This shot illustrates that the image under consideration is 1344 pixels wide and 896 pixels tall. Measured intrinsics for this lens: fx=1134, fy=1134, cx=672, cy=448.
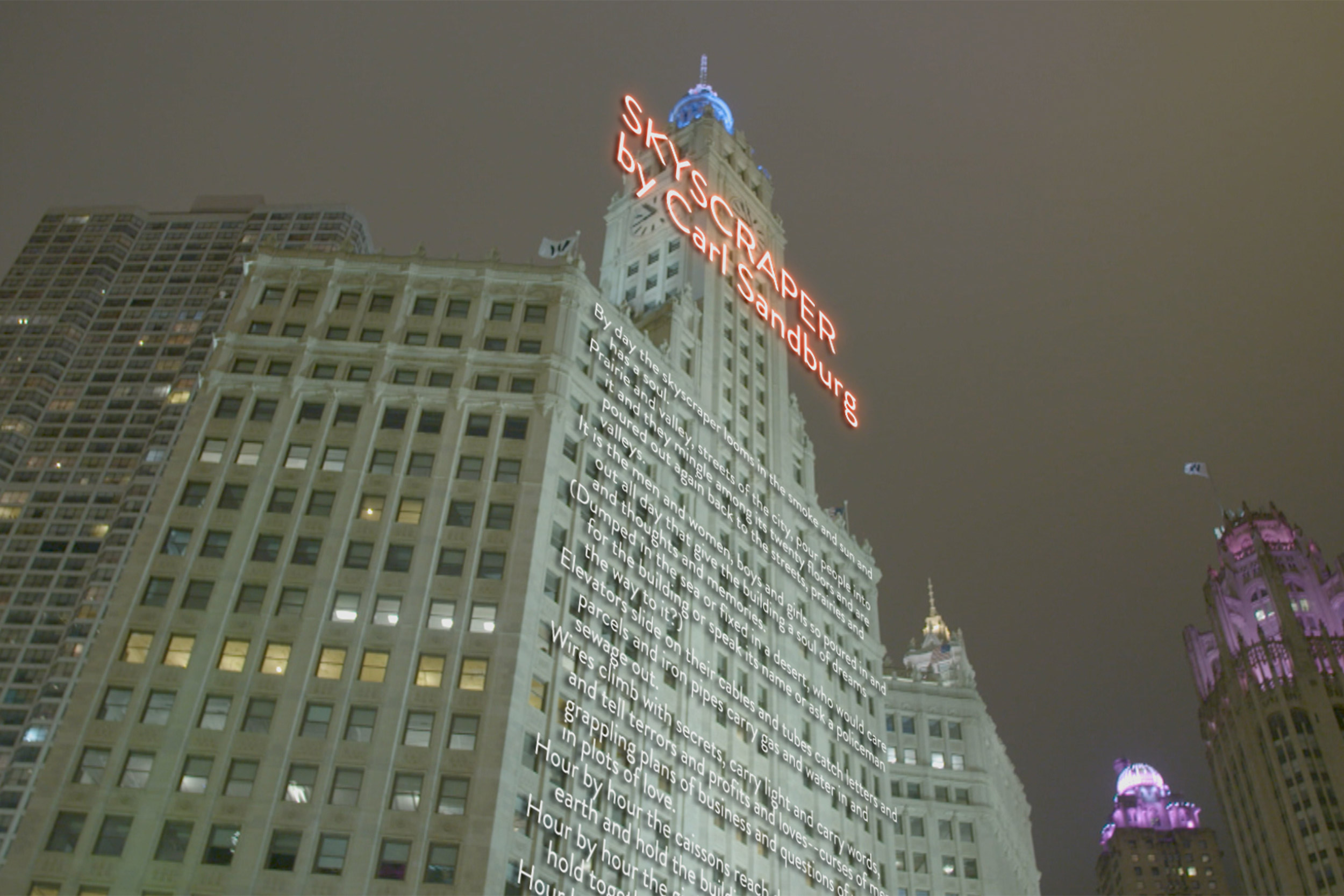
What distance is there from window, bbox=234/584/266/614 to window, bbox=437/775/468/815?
13.6 meters

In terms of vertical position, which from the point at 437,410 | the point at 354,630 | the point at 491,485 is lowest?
the point at 354,630

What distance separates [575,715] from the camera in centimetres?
5534

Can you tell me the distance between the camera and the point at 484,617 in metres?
56.2

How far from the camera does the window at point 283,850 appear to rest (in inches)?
1873

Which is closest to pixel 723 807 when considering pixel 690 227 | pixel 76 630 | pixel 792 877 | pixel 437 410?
pixel 792 877

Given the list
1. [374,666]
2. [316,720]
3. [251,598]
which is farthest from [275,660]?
[374,666]

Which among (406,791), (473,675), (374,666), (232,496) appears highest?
(232,496)

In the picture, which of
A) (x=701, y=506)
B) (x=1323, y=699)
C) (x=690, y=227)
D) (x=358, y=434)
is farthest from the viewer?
(x=1323, y=699)

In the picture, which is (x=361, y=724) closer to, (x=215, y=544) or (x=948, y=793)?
(x=215, y=544)

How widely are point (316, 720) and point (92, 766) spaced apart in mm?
9606

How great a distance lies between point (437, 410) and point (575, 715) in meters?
20.3

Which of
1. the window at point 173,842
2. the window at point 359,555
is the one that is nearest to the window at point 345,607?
the window at point 359,555

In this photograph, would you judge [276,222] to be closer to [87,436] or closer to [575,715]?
[87,436]

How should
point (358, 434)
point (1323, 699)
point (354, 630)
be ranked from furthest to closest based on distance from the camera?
point (1323, 699)
point (358, 434)
point (354, 630)
